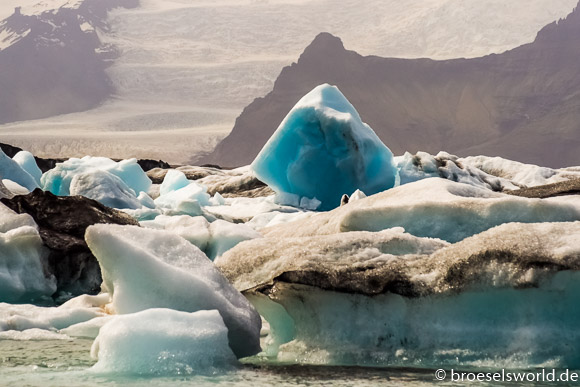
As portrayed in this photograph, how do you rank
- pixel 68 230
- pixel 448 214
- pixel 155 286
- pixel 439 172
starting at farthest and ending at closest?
pixel 439 172, pixel 68 230, pixel 448 214, pixel 155 286

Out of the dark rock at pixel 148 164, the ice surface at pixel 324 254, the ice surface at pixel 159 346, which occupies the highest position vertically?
the ice surface at pixel 324 254

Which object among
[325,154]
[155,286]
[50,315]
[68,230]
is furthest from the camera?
[325,154]

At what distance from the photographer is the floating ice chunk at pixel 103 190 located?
15.6m

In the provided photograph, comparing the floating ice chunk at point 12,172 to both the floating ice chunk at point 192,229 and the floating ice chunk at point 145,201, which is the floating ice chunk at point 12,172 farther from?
the floating ice chunk at point 192,229

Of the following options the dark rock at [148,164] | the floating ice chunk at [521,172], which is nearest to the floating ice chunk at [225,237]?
the floating ice chunk at [521,172]

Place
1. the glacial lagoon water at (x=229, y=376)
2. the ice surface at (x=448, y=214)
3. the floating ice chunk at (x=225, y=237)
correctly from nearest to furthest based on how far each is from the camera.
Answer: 1. the glacial lagoon water at (x=229, y=376)
2. the ice surface at (x=448, y=214)
3. the floating ice chunk at (x=225, y=237)

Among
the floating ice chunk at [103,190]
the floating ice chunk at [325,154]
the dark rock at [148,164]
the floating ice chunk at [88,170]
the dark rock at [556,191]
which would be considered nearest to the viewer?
the dark rock at [556,191]

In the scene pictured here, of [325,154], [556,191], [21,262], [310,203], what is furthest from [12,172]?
[556,191]

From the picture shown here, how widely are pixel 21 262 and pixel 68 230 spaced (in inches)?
38.6

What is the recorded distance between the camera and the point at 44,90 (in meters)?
109

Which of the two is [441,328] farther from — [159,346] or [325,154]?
[325,154]

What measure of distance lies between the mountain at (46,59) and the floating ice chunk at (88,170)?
8696 centimetres

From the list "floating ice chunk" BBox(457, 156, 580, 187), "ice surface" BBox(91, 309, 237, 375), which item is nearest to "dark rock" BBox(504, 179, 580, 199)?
"ice surface" BBox(91, 309, 237, 375)

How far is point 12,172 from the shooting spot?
18062 mm
